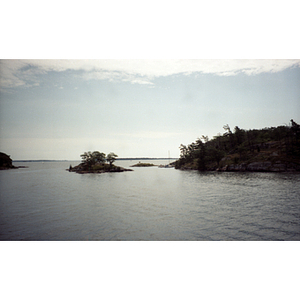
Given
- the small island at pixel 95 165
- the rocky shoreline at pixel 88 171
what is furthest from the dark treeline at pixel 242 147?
the rocky shoreline at pixel 88 171

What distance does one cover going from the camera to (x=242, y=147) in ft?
131

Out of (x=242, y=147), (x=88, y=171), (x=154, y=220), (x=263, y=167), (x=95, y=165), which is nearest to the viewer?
(x=154, y=220)

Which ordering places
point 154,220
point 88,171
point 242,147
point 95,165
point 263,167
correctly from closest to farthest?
point 154,220
point 263,167
point 88,171
point 95,165
point 242,147

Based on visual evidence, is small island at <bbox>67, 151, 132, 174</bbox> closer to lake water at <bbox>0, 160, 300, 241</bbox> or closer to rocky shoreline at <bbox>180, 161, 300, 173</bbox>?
lake water at <bbox>0, 160, 300, 241</bbox>

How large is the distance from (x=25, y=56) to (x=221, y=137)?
4578cm

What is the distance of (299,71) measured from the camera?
9398 mm

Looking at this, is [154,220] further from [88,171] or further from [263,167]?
[263,167]

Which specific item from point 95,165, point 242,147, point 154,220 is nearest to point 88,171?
point 95,165

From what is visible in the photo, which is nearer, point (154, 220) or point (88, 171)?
point (154, 220)

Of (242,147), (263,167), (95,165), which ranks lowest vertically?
(263,167)

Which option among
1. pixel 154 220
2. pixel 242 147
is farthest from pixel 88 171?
pixel 242 147

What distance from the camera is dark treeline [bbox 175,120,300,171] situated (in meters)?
30.1

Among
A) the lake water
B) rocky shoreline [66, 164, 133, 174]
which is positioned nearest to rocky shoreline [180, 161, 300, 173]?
the lake water

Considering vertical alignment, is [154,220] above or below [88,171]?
below
